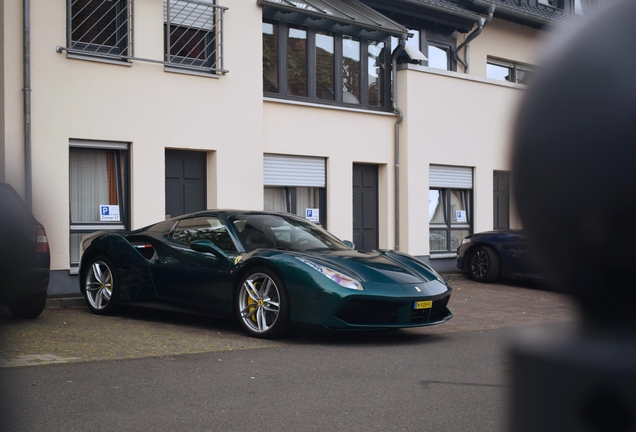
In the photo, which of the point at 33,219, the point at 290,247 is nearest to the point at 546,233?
the point at 33,219

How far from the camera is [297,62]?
55.9 ft

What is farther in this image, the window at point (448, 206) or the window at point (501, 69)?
the window at point (501, 69)

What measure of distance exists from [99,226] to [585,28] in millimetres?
13800

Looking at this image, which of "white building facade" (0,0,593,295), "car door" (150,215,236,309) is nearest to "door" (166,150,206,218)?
"white building facade" (0,0,593,295)

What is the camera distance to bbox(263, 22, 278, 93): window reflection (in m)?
16.4

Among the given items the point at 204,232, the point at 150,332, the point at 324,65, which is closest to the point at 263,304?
the point at 150,332

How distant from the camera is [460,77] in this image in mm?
19766

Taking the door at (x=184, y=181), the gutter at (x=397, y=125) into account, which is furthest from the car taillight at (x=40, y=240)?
the gutter at (x=397, y=125)

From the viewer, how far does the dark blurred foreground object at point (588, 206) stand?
624 mm

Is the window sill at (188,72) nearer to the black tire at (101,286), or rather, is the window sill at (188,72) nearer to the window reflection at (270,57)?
the window reflection at (270,57)

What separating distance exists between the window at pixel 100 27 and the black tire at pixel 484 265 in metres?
7.88

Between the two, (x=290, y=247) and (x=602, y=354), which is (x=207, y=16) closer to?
(x=290, y=247)

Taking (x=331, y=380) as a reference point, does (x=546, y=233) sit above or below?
above

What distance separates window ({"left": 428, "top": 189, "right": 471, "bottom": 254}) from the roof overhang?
4.00m
